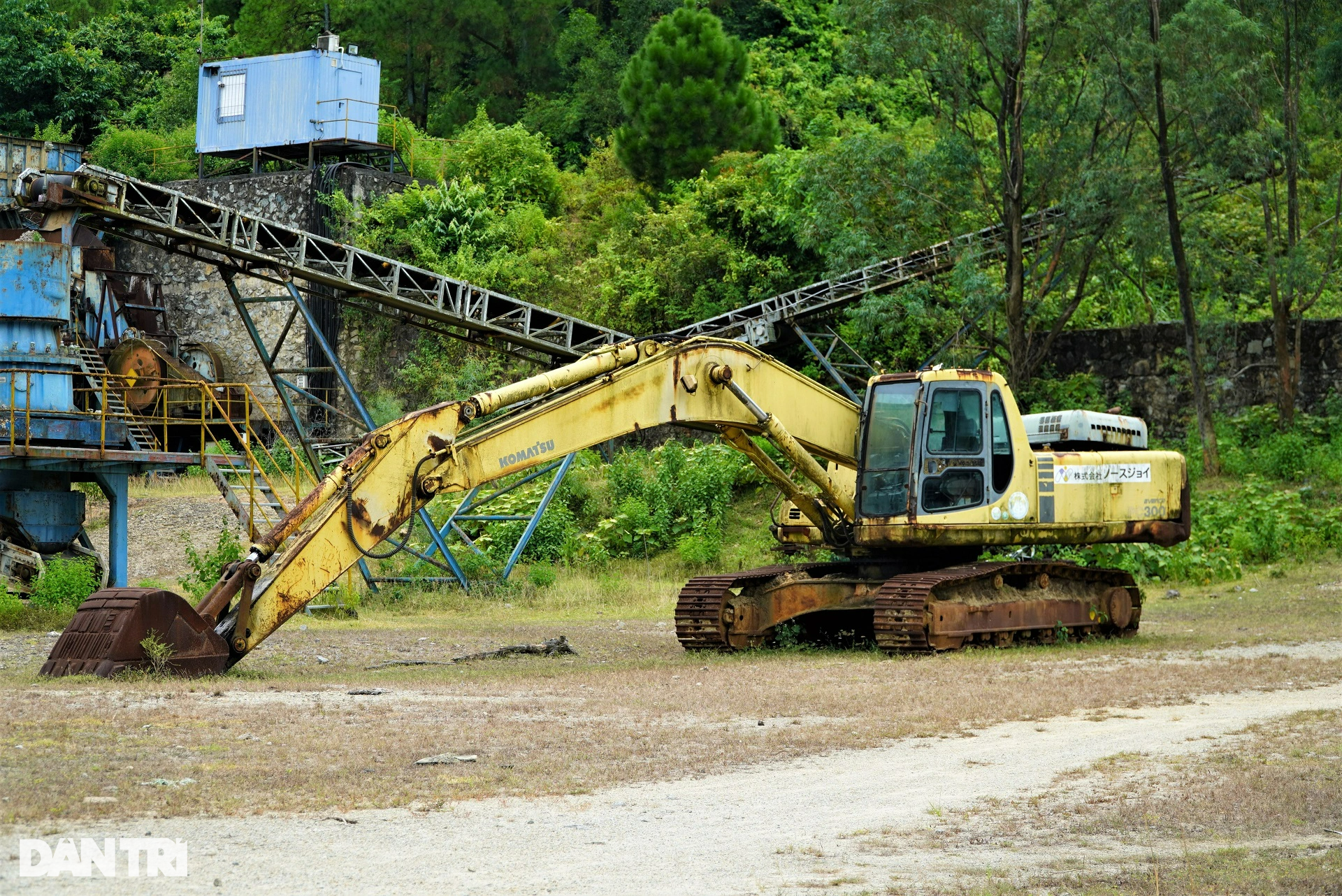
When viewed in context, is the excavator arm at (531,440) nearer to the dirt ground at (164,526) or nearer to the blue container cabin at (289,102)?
the dirt ground at (164,526)

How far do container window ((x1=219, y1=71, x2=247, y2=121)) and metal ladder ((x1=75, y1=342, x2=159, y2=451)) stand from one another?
59.1ft

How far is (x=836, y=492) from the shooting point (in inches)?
683

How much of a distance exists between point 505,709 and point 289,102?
31.0m

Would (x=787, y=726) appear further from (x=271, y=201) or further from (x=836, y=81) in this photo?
(x=836, y=81)

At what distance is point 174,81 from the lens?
54.3 meters

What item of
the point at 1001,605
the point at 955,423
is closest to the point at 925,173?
the point at 955,423

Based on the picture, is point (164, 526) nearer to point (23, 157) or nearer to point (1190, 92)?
point (23, 157)

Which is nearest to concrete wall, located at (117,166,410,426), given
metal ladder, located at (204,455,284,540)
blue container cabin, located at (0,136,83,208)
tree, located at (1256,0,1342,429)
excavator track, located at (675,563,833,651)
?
blue container cabin, located at (0,136,83,208)

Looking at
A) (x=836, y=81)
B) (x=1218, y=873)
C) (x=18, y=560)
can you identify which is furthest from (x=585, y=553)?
(x=836, y=81)

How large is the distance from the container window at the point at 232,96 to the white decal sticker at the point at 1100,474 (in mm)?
29005

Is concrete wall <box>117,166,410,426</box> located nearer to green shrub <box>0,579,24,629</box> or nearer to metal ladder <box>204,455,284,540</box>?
metal ladder <box>204,455,284,540</box>

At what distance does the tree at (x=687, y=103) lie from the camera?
131 ft

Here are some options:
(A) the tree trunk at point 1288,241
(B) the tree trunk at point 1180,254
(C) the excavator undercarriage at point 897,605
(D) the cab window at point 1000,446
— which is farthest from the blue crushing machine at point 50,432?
(A) the tree trunk at point 1288,241

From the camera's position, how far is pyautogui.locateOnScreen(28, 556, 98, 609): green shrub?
1928cm
